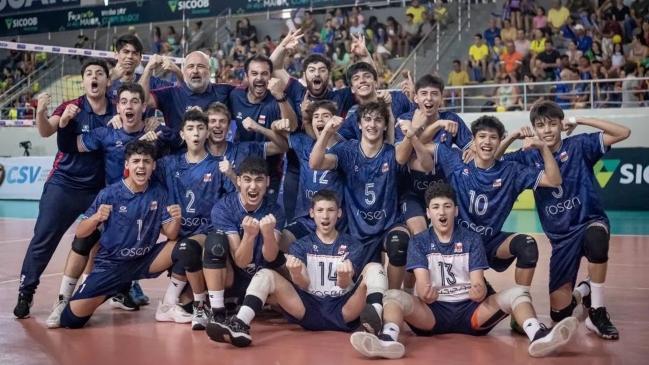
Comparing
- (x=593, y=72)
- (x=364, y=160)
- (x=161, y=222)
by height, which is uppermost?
(x=593, y=72)

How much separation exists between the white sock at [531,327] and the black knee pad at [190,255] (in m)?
2.79

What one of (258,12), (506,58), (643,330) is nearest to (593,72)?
(506,58)

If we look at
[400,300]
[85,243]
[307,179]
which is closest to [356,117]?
[307,179]

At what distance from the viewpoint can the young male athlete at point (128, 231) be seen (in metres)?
7.12

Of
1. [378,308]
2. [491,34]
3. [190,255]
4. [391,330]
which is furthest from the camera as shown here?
Answer: [491,34]

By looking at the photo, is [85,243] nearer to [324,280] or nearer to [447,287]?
[324,280]

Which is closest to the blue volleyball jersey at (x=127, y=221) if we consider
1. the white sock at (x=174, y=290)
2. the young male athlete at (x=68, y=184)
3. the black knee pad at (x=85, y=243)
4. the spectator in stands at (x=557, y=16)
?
the black knee pad at (x=85, y=243)

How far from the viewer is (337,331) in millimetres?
6879

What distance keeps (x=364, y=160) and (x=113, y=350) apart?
8.85 ft

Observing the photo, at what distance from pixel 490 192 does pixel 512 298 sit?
112 centimetres

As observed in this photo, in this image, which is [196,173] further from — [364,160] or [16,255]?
[16,255]

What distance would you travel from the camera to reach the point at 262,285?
21.4ft

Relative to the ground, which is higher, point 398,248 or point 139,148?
point 139,148

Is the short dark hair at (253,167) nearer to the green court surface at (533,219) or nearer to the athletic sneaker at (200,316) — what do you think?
the athletic sneaker at (200,316)
